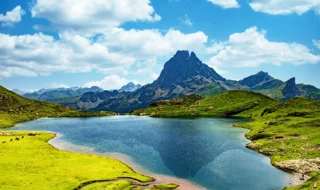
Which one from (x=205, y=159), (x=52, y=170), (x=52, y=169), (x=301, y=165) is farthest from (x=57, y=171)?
(x=301, y=165)

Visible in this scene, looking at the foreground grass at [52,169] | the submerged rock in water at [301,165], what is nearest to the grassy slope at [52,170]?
the foreground grass at [52,169]

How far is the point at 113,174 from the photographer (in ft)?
284

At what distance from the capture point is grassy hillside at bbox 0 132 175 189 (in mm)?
73875

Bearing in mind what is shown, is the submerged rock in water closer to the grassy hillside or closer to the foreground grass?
the grassy hillside

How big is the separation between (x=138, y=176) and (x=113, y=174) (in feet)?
25.9

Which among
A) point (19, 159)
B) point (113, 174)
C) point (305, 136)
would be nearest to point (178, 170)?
point (113, 174)

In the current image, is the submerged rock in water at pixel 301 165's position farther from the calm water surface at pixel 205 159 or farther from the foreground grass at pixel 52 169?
the foreground grass at pixel 52 169

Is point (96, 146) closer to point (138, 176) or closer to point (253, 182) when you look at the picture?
point (138, 176)

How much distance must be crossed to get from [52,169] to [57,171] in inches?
143

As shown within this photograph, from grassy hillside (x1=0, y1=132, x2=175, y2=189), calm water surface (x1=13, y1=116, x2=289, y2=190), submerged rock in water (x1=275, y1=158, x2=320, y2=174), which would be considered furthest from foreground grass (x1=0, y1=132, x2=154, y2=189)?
submerged rock in water (x1=275, y1=158, x2=320, y2=174)

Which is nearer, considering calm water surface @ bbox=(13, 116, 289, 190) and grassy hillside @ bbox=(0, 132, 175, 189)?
grassy hillside @ bbox=(0, 132, 175, 189)

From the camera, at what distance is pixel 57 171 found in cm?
8638

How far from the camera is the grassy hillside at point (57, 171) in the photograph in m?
73.9

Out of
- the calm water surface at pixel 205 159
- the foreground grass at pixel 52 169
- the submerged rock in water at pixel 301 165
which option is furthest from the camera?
the submerged rock in water at pixel 301 165
